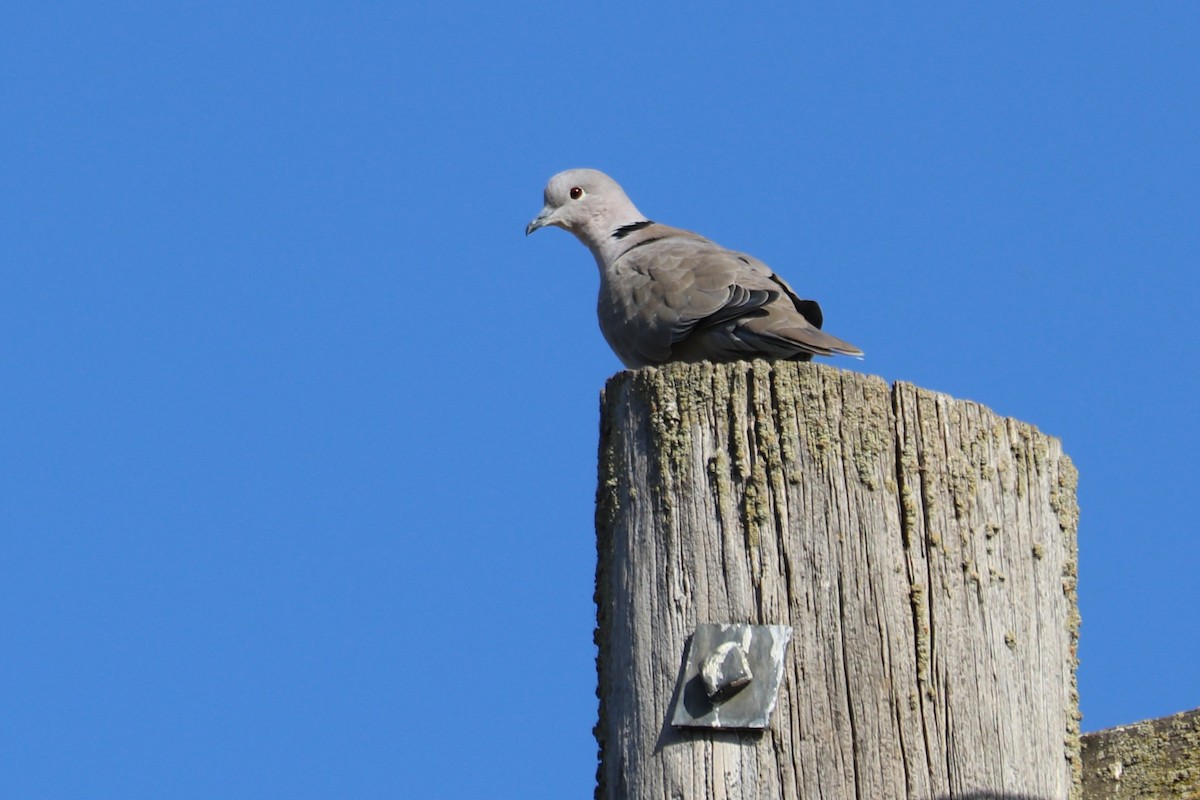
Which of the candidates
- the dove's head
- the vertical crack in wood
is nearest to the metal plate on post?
the vertical crack in wood

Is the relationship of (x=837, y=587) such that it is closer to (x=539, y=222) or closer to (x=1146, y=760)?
(x=1146, y=760)

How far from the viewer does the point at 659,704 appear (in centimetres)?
326

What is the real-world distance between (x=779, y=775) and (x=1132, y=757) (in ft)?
2.91

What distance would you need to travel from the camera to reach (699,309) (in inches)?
222

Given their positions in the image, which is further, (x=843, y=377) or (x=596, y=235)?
(x=596, y=235)

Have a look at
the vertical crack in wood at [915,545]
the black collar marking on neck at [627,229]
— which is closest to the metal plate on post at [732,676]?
the vertical crack in wood at [915,545]

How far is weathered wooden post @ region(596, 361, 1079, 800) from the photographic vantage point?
3.13m

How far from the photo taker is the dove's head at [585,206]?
7.80 meters

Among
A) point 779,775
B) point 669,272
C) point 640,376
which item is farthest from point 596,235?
point 779,775

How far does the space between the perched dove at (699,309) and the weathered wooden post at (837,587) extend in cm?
199

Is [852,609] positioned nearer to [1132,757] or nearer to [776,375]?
[776,375]

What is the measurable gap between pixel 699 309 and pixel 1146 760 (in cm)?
260

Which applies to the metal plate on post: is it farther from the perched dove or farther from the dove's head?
the dove's head

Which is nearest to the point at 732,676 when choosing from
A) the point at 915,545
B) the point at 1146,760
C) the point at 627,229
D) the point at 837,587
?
the point at 837,587
